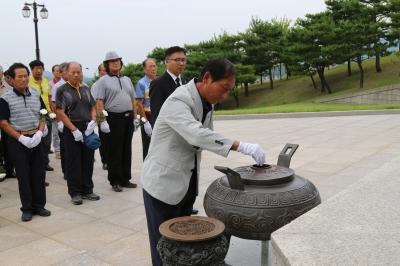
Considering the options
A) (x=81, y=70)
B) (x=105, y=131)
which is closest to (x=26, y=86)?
(x=81, y=70)

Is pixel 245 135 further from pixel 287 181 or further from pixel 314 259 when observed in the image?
pixel 314 259

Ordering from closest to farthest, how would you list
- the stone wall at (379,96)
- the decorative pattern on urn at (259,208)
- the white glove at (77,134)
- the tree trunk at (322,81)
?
the decorative pattern on urn at (259,208) → the white glove at (77,134) → the stone wall at (379,96) → the tree trunk at (322,81)

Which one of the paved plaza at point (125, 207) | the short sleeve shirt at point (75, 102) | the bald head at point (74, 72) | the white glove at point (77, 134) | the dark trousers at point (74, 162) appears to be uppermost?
the bald head at point (74, 72)

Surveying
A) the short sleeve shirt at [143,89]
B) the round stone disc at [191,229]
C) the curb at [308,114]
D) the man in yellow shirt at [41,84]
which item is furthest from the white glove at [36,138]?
the curb at [308,114]

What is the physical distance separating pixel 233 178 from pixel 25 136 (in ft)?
8.70

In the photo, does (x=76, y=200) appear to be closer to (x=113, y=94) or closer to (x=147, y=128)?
(x=147, y=128)

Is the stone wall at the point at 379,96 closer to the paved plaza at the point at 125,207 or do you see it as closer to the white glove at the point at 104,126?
the paved plaza at the point at 125,207

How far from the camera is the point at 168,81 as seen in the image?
408 centimetres

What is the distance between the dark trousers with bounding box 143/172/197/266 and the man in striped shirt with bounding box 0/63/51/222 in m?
2.24

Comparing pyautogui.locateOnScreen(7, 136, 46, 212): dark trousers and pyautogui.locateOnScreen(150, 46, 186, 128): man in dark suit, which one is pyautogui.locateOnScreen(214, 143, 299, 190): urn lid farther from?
pyautogui.locateOnScreen(7, 136, 46, 212): dark trousers

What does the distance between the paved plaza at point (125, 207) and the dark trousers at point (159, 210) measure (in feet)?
2.15

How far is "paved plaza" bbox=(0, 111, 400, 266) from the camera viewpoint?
3488mm

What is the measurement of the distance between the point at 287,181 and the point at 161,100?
167 centimetres

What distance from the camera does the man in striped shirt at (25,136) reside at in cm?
439
